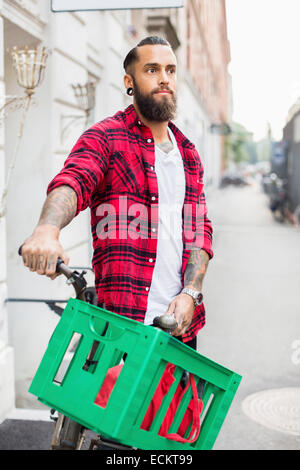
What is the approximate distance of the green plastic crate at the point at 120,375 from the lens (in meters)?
1.46

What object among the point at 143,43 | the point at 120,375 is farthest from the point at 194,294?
the point at 143,43

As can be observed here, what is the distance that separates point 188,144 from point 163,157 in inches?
6.7

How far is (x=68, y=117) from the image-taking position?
589 centimetres

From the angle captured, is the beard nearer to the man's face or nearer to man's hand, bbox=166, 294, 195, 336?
the man's face

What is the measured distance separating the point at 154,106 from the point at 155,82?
9cm

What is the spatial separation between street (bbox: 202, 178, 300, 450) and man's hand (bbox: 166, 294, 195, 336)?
7.39ft

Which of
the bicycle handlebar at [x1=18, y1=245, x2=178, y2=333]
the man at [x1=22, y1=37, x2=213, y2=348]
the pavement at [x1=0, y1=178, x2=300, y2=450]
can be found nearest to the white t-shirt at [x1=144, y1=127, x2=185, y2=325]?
the man at [x1=22, y1=37, x2=213, y2=348]

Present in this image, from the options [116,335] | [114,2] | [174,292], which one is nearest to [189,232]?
[174,292]

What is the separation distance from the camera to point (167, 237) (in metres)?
2.30

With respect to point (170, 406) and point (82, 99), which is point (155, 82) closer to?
point (170, 406)

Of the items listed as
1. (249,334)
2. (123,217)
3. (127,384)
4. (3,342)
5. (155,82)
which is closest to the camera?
(127,384)

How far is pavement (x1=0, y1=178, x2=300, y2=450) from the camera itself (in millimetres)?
4234
